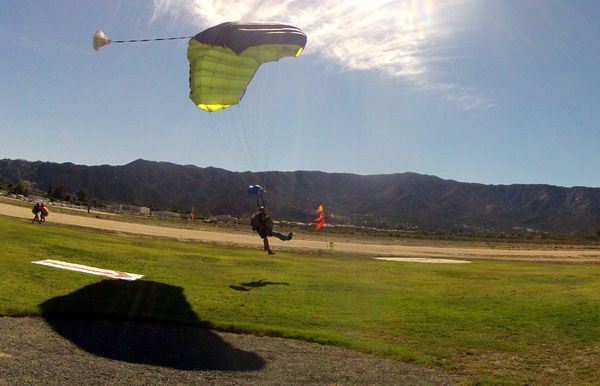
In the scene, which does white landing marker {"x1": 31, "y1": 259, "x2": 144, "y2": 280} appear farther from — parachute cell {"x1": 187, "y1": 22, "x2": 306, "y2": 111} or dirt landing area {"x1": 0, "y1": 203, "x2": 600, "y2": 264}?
dirt landing area {"x1": 0, "y1": 203, "x2": 600, "y2": 264}

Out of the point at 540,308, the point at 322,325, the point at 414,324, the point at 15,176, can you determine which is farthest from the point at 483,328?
the point at 15,176

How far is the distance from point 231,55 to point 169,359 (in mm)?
11808

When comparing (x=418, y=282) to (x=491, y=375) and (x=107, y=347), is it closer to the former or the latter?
(x=491, y=375)

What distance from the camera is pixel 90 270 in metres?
16.8

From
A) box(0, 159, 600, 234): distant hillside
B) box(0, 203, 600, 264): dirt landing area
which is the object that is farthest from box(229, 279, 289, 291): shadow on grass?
box(0, 159, 600, 234): distant hillside

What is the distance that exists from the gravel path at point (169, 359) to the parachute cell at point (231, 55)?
9201mm

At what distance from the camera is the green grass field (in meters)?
10.7

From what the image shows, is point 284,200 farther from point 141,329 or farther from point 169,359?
point 169,359

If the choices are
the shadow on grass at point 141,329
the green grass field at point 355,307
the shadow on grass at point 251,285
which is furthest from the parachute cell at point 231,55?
the shadow on grass at point 141,329

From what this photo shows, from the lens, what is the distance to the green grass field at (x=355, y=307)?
421 inches

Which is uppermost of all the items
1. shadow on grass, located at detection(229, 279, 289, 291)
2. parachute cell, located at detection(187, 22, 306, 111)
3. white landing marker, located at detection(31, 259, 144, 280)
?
parachute cell, located at detection(187, 22, 306, 111)

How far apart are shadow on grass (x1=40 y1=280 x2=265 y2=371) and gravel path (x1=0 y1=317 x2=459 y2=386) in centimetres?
2

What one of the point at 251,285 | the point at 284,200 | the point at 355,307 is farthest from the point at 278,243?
the point at 284,200

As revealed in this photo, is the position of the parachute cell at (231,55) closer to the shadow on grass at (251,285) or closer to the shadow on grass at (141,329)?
the shadow on grass at (251,285)
